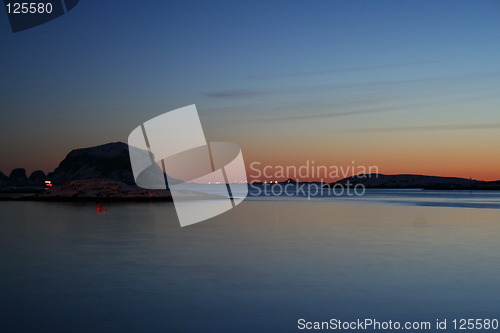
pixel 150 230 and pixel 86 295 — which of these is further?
pixel 150 230

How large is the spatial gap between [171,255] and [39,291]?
634 cm

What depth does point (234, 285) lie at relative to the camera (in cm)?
1330

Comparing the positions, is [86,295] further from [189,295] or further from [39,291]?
[189,295]

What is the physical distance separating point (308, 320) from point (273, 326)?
874mm

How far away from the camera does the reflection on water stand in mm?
10352

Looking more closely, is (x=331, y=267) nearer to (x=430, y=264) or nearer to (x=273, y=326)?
(x=430, y=264)

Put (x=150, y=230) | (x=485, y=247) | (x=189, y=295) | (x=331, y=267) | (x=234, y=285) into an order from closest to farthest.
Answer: (x=189, y=295), (x=234, y=285), (x=331, y=267), (x=485, y=247), (x=150, y=230)

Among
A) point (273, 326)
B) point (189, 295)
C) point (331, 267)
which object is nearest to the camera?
point (273, 326)

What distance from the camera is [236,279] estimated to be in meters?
14.1

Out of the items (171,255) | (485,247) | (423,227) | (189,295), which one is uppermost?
(189,295)

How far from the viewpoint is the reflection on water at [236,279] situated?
408 inches

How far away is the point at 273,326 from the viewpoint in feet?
31.7

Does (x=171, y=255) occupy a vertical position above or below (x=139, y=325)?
below

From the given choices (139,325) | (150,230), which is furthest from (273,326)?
(150,230)
